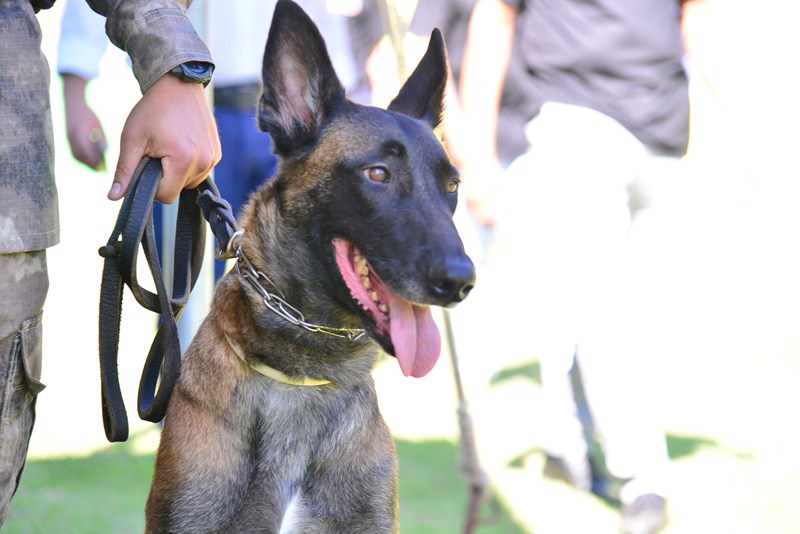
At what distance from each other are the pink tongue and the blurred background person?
246 centimetres

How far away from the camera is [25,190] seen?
196 centimetres

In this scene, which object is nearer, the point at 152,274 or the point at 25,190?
the point at 25,190

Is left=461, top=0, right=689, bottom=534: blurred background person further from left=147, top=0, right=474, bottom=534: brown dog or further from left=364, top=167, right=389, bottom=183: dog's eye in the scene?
left=364, top=167, right=389, bottom=183: dog's eye

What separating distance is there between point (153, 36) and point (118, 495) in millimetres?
2873

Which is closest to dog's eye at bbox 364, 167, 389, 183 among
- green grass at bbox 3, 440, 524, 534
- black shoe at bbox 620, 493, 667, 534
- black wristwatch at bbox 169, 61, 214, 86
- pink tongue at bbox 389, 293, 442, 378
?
pink tongue at bbox 389, 293, 442, 378

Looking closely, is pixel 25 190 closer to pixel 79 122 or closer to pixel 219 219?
pixel 219 219

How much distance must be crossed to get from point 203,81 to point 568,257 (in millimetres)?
2986

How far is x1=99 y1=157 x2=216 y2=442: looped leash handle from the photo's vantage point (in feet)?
6.77

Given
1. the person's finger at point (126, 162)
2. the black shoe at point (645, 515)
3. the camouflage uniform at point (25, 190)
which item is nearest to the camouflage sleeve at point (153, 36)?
the camouflage uniform at point (25, 190)

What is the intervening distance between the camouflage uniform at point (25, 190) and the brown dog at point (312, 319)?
0.34 metres

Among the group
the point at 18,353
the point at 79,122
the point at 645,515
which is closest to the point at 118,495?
the point at 79,122

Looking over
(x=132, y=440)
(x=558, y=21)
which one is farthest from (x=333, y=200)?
(x=132, y=440)

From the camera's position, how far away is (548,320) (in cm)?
489

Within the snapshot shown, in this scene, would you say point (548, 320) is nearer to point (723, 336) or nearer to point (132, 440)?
point (132, 440)
